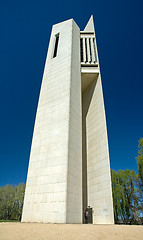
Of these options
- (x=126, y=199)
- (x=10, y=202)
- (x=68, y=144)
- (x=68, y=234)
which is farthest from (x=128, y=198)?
(x=10, y=202)

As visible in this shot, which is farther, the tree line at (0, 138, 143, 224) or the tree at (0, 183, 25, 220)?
the tree at (0, 183, 25, 220)

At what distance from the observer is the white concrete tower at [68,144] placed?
30.3 feet

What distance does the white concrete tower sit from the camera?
924 centimetres

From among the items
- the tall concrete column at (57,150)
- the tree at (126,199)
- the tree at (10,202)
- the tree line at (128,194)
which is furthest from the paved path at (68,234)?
the tree at (10,202)

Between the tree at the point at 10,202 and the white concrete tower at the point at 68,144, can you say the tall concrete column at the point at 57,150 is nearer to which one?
the white concrete tower at the point at 68,144

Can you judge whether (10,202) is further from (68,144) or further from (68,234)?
(68,234)

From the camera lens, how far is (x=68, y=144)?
10.3 m

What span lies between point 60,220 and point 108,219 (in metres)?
4.03

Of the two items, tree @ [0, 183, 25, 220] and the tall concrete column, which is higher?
the tall concrete column

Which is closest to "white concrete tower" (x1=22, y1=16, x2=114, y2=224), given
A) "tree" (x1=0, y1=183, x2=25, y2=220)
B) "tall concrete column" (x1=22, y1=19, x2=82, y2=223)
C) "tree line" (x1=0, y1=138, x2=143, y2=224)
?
"tall concrete column" (x1=22, y1=19, x2=82, y2=223)

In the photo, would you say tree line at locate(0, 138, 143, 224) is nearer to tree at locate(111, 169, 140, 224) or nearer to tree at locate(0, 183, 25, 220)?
tree at locate(111, 169, 140, 224)

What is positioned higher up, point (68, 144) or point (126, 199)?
point (68, 144)

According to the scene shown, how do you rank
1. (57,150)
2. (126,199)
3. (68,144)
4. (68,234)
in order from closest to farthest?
(68,234)
(68,144)
(57,150)
(126,199)

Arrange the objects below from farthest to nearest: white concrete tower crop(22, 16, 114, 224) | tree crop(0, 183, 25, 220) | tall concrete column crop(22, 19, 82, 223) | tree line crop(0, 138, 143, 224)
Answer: tree crop(0, 183, 25, 220)
tree line crop(0, 138, 143, 224)
white concrete tower crop(22, 16, 114, 224)
tall concrete column crop(22, 19, 82, 223)
